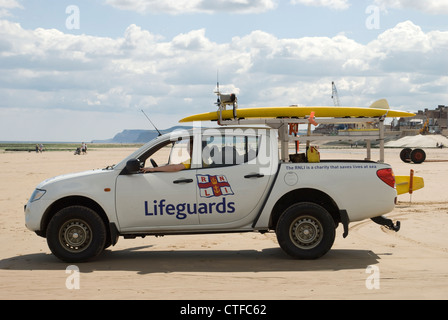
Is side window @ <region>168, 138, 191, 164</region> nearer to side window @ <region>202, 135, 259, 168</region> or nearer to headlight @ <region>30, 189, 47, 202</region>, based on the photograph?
side window @ <region>202, 135, 259, 168</region>

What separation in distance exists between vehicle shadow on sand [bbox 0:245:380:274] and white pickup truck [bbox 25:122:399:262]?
252mm

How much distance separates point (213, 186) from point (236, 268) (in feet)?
3.80

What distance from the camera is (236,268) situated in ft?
26.1

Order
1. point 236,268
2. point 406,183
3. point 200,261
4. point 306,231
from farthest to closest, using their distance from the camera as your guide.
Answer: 1. point 406,183
2. point 200,261
3. point 306,231
4. point 236,268

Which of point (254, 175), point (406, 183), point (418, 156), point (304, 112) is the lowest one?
point (418, 156)

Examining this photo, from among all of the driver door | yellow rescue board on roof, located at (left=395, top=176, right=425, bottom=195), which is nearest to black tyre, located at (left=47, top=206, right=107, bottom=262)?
the driver door

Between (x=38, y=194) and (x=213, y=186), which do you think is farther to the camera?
(x=38, y=194)

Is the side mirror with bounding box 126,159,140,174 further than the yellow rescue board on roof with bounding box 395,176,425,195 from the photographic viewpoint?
No

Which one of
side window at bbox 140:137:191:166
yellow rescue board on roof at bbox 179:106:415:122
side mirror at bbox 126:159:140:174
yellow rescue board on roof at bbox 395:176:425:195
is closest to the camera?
side mirror at bbox 126:159:140:174

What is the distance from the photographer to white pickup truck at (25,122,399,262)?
833 centimetres

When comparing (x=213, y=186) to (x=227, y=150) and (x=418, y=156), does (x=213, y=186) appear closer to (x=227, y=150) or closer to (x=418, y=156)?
(x=227, y=150)

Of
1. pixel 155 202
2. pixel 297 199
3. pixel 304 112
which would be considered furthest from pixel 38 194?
pixel 304 112
